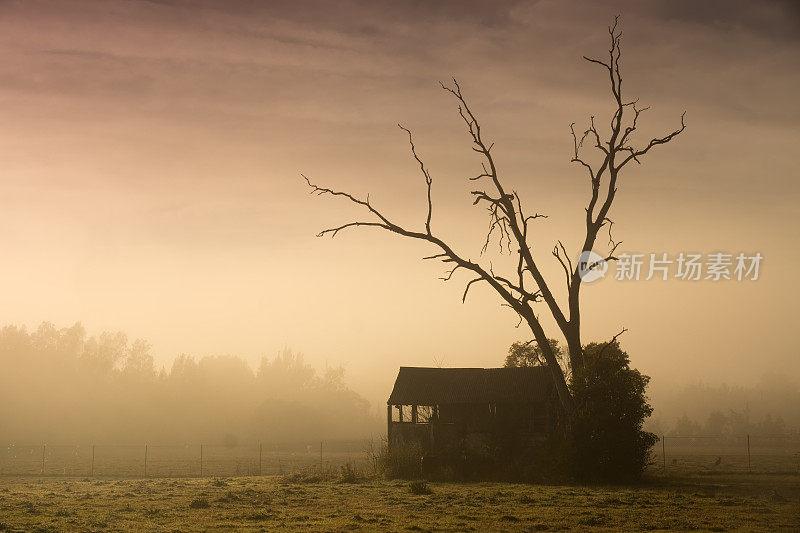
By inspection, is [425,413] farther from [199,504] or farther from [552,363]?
[199,504]

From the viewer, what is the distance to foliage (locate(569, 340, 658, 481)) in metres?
32.3

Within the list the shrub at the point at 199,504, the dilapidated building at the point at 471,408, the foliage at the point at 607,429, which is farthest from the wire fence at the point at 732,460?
the shrub at the point at 199,504

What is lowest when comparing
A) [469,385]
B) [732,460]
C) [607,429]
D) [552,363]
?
[732,460]

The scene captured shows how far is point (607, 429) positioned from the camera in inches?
1273

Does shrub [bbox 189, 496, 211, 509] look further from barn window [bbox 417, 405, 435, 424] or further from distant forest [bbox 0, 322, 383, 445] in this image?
distant forest [bbox 0, 322, 383, 445]

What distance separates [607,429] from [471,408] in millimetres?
9285

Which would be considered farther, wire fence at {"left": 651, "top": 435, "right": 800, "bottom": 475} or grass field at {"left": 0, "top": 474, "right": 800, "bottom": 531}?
wire fence at {"left": 651, "top": 435, "right": 800, "bottom": 475}

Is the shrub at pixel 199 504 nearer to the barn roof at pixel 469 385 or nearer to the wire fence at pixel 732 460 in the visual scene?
the barn roof at pixel 469 385

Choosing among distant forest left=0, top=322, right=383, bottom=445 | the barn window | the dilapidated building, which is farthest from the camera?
distant forest left=0, top=322, right=383, bottom=445

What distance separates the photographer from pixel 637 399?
33062mm

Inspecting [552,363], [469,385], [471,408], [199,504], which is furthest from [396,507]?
[469,385]

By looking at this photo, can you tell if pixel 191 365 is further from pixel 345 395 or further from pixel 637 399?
pixel 637 399

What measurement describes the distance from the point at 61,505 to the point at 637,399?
2216cm

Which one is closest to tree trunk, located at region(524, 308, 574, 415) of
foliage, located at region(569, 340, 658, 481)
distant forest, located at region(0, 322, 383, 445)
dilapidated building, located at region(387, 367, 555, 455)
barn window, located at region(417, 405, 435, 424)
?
foliage, located at region(569, 340, 658, 481)
